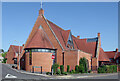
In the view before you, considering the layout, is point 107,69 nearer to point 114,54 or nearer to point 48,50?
point 48,50

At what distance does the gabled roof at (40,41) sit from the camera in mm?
32250

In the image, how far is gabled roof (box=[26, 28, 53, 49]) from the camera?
106 ft

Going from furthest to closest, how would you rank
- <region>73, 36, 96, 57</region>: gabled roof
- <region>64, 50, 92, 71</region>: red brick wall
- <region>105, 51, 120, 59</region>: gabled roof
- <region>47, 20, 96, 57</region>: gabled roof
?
<region>105, 51, 120, 59</region>: gabled roof, <region>73, 36, 96, 57</region>: gabled roof, <region>47, 20, 96, 57</region>: gabled roof, <region>64, 50, 92, 71</region>: red brick wall

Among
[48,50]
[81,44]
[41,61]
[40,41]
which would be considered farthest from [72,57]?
[81,44]

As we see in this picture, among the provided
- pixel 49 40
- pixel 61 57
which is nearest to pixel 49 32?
pixel 49 40

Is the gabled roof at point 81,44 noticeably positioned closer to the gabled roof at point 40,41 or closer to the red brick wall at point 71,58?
the gabled roof at point 40,41

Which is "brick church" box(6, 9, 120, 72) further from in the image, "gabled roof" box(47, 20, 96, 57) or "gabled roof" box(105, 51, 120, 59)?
"gabled roof" box(105, 51, 120, 59)

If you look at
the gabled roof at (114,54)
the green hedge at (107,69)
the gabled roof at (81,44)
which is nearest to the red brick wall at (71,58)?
the green hedge at (107,69)

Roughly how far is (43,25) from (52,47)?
650 centimetres

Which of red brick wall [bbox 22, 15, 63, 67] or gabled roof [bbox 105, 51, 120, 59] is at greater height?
red brick wall [bbox 22, 15, 63, 67]

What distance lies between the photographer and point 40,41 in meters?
33.1

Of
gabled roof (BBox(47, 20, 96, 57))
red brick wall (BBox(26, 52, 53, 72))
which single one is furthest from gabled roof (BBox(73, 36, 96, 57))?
red brick wall (BBox(26, 52, 53, 72))

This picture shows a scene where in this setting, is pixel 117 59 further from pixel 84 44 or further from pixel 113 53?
pixel 84 44

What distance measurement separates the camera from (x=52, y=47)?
1387 inches
